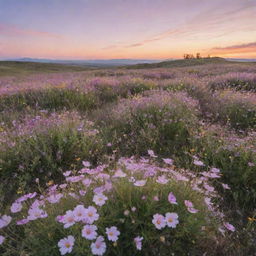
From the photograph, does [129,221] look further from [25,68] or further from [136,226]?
[25,68]

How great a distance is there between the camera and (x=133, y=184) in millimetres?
1836

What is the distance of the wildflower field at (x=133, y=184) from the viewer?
1.59 metres

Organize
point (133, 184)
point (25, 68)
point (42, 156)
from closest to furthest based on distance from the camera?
point (133, 184), point (42, 156), point (25, 68)

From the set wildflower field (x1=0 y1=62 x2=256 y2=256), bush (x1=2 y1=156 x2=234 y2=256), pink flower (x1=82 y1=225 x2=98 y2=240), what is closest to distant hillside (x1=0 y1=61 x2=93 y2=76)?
wildflower field (x1=0 y1=62 x2=256 y2=256)

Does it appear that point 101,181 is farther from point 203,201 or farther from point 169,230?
point 203,201

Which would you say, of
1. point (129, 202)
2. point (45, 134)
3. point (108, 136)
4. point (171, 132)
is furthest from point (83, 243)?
point (171, 132)

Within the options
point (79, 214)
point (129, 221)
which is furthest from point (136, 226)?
point (79, 214)

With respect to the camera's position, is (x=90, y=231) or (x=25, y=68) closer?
(x=90, y=231)

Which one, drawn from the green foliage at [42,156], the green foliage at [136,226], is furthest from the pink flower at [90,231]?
the green foliage at [42,156]

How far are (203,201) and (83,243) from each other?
1.12m

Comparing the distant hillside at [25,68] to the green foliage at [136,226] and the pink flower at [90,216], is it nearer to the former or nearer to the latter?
the green foliage at [136,226]

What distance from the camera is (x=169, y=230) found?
162 cm

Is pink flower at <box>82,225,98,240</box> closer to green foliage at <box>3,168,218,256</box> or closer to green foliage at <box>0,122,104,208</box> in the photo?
green foliage at <box>3,168,218,256</box>

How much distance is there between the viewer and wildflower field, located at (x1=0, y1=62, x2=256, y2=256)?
1591 mm
